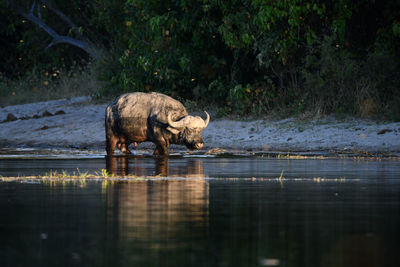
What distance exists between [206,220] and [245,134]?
16539 mm

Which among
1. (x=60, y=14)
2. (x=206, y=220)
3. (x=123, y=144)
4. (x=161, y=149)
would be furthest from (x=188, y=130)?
(x=60, y=14)

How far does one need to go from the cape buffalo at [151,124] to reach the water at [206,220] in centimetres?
700

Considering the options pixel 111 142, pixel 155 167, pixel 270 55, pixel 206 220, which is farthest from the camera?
pixel 270 55

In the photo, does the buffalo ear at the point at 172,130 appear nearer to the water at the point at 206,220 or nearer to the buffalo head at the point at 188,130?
the buffalo head at the point at 188,130

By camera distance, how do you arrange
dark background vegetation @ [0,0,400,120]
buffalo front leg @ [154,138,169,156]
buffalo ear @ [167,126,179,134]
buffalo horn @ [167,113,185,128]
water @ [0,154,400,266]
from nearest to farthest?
water @ [0,154,400,266], buffalo front leg @ [154,138,169,156], buffalo horn @ [167,113,185,128], buffalo ear @ [167,126,179,134], dark background vegetation @ [0,0,400,120]

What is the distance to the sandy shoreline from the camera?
21.5 m

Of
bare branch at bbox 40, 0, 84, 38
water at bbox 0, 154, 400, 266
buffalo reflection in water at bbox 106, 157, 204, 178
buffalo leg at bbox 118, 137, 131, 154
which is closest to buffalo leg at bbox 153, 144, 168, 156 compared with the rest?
buffalo leg at bbox 118, 137, 131, 154

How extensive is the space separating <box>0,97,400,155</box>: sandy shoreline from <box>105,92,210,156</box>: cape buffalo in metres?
2.12

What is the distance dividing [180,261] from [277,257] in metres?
0.68

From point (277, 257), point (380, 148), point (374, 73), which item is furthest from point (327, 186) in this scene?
point (374, 73)

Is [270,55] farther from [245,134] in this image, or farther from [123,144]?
[123,144]

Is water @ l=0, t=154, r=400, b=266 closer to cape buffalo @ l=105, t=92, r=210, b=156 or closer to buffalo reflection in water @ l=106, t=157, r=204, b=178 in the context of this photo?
buffalo reflection in water @ l=106, t=157, r=204, b=178

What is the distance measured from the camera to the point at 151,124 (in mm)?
20922

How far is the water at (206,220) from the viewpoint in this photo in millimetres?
5988
